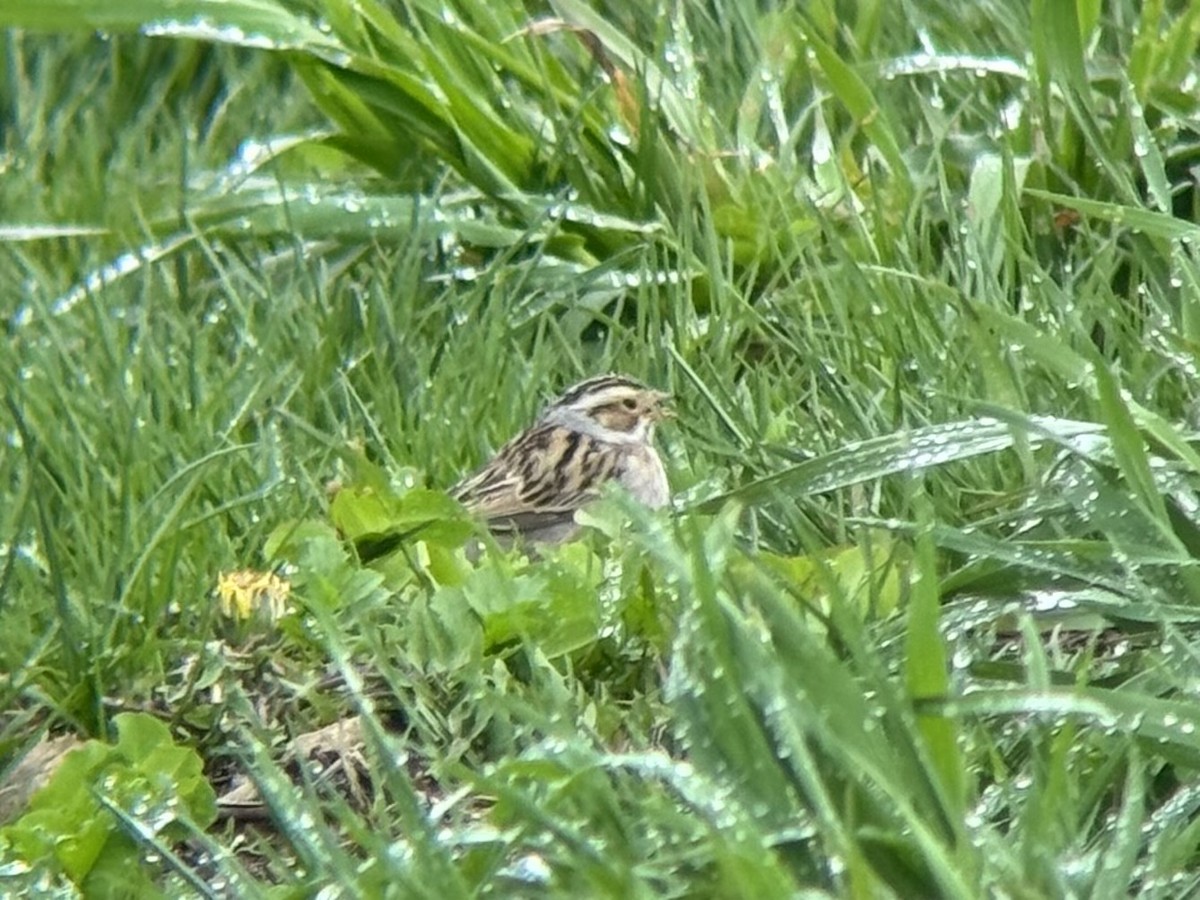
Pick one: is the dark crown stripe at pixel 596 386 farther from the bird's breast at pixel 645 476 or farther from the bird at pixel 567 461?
the bird's breast at pixel 645 476

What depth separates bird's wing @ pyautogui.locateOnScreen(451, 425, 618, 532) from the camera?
5094mm

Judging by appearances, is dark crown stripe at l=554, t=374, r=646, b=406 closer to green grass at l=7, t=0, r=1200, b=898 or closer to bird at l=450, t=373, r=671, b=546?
bird at l=450, t=373, r=671, b=546

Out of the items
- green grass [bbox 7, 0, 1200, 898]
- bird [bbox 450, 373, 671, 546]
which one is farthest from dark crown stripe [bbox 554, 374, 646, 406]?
green grass [bbox 7, 0, 1200, 898]

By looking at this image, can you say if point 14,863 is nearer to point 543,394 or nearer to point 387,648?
point 387,648

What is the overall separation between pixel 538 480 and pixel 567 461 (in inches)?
8.0

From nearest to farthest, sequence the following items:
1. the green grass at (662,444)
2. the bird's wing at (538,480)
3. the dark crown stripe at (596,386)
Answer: the green grass at (662,444), the bird's wing at (538,480), the dark crown stripe at (596,386)

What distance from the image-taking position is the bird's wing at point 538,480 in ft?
16.7

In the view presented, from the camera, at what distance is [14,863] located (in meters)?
3.55

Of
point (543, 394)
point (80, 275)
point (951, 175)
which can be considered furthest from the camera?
point (80, 275)

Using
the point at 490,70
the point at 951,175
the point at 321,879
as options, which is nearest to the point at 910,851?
the point at 321,879

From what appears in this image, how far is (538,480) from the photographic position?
5301 mm

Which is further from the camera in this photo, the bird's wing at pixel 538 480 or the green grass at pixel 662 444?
the bird's wing at pixel 538 480

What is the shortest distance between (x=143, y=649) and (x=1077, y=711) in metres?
1.74

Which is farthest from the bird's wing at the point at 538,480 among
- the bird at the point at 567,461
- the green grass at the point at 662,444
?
the green grass at the point at 662,444
